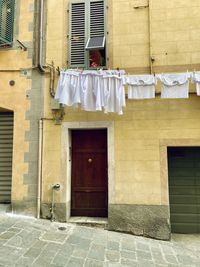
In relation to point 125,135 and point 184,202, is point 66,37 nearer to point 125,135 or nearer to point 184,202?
point 125,135

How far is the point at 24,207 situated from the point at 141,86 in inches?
167

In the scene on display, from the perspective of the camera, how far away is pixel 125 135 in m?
6.81

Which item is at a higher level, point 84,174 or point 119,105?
point 119,105

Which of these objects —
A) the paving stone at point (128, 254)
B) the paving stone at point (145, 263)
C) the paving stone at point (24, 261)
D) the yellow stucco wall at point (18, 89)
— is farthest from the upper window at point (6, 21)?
the paving stone at point (145, 263)

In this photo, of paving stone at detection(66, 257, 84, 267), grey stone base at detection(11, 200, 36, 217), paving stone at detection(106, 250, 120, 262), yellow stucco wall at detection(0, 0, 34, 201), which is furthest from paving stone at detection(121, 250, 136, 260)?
yellow stucco wall at detection(0, 0, 34, 201)

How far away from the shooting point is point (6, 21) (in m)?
7.47

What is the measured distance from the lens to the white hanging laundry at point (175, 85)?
627 centimetres

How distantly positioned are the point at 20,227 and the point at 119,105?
11.8ft

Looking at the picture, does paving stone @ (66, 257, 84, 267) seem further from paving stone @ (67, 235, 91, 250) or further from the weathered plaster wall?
the weathered plaster wall

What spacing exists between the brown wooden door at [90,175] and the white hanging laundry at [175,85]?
1.99m

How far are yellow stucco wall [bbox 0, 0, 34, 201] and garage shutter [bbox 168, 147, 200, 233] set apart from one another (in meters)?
3.85

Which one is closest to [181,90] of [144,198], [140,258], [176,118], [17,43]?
[176,118]

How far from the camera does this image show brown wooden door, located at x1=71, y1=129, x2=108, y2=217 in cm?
708

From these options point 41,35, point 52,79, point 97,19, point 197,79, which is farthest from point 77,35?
point 197,79
